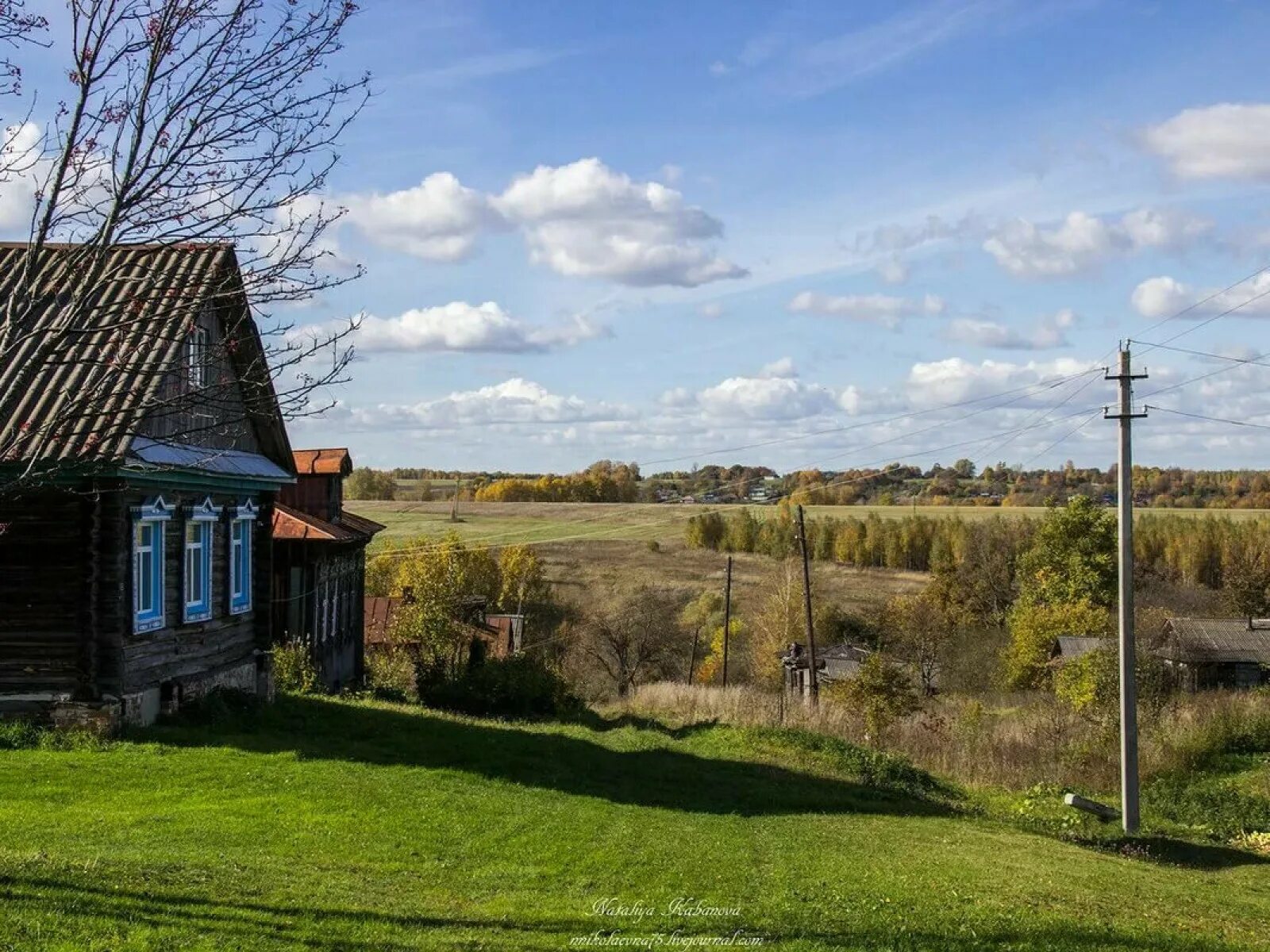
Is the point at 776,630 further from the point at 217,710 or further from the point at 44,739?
the point at 44,739

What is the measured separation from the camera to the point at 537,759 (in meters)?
20.0

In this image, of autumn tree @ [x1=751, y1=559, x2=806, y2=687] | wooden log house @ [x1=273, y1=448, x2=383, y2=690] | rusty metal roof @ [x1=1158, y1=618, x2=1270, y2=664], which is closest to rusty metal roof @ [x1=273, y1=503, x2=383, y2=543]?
wooden log house @ [x1=273, y1=448, x2=383, y2=690]

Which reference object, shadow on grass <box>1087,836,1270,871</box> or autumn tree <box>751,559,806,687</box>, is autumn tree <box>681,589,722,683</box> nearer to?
autumn tree <box>751,559,806,687</box>

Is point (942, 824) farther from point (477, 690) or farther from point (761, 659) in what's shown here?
point (761, 659)

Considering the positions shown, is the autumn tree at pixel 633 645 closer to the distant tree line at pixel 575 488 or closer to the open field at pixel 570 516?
the open field at pixel 570 516

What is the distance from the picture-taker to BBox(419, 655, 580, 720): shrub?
3133 cm

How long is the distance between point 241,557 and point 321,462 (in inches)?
375

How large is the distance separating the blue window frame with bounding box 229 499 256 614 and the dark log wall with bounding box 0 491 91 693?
507cm

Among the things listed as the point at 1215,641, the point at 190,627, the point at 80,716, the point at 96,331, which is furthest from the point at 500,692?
the point at 1215,641

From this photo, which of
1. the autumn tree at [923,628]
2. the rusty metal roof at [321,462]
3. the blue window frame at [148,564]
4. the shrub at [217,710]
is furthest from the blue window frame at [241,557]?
the autumn tree at [923,628]

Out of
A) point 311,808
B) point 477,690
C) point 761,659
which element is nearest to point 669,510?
point 761,659

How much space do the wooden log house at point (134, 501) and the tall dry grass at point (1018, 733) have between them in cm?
1412

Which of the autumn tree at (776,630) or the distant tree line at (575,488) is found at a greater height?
the distant tree line at (575,488)

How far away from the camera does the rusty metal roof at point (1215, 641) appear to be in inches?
2093
